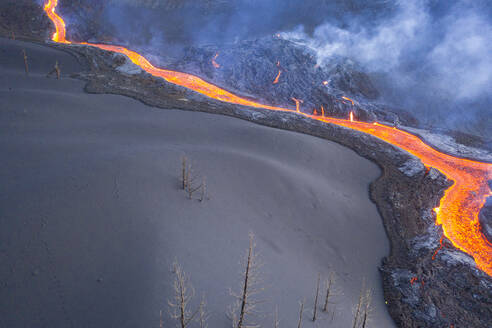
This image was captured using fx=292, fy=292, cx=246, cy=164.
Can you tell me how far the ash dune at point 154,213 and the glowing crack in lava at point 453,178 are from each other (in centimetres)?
545

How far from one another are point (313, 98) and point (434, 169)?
16.0m

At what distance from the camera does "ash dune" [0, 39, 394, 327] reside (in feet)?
29.5

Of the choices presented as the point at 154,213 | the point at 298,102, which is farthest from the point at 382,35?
the point at 154,213

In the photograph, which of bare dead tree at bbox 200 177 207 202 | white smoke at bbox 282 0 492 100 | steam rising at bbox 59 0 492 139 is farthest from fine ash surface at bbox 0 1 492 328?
white smoke at bbox 282 0 492 100

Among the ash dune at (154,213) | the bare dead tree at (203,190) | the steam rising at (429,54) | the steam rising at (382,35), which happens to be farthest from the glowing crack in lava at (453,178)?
the bare dead tree at (203,190)

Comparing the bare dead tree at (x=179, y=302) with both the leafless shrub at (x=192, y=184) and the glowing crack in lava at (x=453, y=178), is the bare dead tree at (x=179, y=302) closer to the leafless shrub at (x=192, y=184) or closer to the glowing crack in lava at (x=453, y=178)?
the leafless shrub at (x=192, y=184)

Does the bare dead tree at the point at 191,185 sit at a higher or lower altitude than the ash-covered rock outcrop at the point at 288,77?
lower

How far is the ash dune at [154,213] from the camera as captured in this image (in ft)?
29.5

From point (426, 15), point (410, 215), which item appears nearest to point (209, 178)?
point (410, 215)

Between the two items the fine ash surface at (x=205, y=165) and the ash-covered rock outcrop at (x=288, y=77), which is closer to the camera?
the fine ash surface at (x=205, y=165)

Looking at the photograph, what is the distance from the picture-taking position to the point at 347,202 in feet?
60.9

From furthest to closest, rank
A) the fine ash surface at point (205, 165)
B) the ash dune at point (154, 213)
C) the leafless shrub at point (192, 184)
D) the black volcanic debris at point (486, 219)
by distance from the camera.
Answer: the black volcanic debris at point (486, 219) < the leafless shrub at point (192, 184) < the fine ash surface at point (205, 165) < the ash dune at point (154, 213)

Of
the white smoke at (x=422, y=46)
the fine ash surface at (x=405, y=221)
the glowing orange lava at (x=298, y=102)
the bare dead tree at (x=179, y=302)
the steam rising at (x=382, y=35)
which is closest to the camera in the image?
the bare dead tree at (x=179, y=302)

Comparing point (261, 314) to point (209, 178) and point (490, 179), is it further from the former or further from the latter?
point (490, 179)
